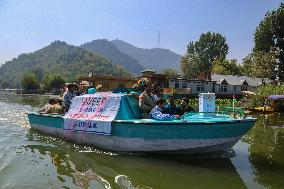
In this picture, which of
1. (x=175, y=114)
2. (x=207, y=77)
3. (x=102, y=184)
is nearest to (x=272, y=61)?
(x=207, y=77)

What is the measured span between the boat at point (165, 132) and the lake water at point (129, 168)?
369 mm

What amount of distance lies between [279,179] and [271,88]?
106 feet

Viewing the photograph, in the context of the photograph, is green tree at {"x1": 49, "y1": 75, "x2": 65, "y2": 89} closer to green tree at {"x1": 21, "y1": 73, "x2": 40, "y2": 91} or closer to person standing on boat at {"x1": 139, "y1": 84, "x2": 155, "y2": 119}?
green tree at {"x1": 21, "y1": 73, "x2": 40, "y2": 91}

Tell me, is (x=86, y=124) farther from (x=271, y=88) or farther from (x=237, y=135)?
(x=271, y=88)

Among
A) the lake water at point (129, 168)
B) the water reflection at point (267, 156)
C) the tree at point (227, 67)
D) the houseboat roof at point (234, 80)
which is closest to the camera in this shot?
the lake water at point (129, 168)

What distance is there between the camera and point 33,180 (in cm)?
1004

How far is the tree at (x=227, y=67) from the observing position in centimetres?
9959

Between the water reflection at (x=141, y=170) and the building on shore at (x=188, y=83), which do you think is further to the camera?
the building on shore at (x=188, y=83)

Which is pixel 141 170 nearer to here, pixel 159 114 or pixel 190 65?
pixel 159 114

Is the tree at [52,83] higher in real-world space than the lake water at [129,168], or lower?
higher

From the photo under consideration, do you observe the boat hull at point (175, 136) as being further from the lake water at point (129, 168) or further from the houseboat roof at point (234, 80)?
the houseboat roof at point (234, 80)

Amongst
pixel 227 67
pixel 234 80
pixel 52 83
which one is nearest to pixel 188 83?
pixel 234 80

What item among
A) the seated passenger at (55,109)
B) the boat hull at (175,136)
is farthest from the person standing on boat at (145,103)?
the seated passenger at (55,109)

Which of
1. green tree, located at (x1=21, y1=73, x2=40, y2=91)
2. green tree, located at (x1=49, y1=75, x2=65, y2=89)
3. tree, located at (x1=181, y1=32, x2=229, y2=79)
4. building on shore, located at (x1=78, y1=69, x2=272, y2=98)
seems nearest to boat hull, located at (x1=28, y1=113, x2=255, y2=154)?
building on shore, located at (x1=78, y1=69, x2=272, y2=98)
